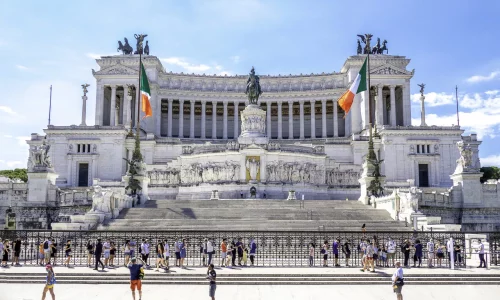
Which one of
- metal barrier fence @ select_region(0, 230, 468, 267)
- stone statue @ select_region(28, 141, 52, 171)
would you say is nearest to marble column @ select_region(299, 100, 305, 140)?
stone statue @ select_region(28, 141, 52, 171)

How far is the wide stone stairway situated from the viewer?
3244cm

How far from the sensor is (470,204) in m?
45.9

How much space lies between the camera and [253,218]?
1388 inches

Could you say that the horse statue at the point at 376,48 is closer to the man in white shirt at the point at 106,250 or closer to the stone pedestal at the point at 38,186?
the stone pedestal at the point at 38,186

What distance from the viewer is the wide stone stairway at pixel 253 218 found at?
32.4m

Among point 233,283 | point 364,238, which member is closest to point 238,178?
point 364,238

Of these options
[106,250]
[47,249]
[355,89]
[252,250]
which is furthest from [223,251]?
[355,89]

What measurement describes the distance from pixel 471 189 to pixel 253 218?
22.4 meters

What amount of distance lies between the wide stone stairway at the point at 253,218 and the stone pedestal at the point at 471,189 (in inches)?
435

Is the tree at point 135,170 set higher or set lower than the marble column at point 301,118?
lower

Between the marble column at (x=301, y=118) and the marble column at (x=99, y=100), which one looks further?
the marble column at (x=301, y=118)

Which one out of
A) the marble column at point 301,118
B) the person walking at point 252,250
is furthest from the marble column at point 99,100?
the person walking at point 252,250

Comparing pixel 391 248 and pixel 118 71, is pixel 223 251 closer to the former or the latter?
pixel 391 248

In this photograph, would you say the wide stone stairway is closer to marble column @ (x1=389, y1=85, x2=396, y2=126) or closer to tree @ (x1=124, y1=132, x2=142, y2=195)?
tree @ (x1=124, y1=132, x2=142, y2=195)
